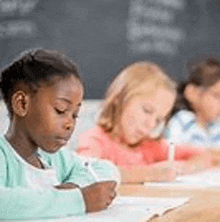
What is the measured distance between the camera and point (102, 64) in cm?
209

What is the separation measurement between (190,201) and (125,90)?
88 centimetres

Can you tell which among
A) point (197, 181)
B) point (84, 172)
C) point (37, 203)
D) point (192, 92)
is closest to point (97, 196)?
point (37, 203)

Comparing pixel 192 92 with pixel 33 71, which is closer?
pixel 33 71

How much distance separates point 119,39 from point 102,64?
0.20 m

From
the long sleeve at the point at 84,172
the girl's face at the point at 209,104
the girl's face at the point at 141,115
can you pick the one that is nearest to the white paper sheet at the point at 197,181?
the long sleeve at the point at 84,172

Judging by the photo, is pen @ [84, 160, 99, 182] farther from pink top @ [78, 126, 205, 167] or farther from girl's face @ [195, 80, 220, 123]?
girl's face @ [195, 80, 220, 123]

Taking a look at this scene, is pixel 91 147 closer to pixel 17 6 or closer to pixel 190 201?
pixel 17 6

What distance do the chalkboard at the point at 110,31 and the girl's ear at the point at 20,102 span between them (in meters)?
0.50

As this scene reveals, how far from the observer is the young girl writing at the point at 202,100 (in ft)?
8.04

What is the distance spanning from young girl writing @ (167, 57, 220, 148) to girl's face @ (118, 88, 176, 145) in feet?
1.90

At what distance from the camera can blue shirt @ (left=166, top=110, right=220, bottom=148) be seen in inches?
93.7

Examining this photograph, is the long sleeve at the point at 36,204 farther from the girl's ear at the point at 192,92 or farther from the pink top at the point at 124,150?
the girl's ear at the point at 192,92

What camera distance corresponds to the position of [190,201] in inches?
40.8

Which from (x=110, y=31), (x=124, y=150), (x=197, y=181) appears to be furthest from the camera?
(x=110, y=31)
